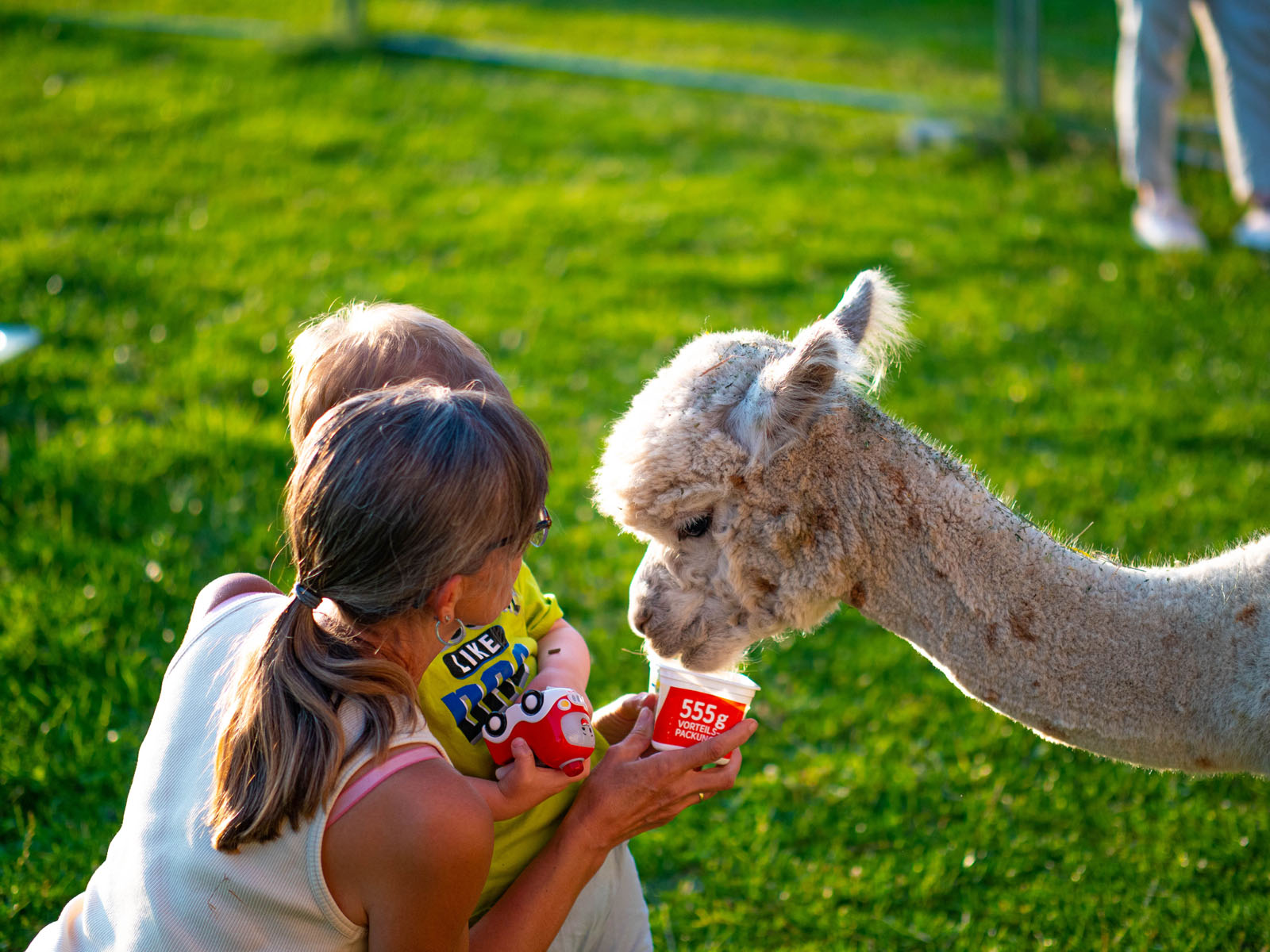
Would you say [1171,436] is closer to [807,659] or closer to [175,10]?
[807,659]

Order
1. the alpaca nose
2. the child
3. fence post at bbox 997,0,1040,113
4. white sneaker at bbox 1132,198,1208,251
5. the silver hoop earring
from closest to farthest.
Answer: the silver hoop earring → the child → the alpaca nose → white sneaker at bbox 1132,198,1208,251 → fence post at bbox 997,0,1040,113

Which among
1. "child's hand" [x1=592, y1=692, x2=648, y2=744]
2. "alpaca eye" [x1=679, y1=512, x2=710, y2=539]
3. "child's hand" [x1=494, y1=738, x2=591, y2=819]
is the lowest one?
"child's hand" [x1=592, y1=692, x2=648, y2=744]

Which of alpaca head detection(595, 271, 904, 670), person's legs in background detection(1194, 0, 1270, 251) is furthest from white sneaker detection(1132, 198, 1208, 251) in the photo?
alpaca head detection(595, 271, 904, 670)

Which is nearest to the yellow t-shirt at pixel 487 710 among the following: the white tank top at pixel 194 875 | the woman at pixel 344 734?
the woman at pixel 344 734

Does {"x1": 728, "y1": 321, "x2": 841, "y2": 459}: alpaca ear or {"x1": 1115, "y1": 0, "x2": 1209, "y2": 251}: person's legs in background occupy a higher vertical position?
{"x1": 728, "y1": 321, "x2": 841, "y2": 459}: alpaca ear

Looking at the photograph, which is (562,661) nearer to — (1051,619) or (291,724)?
(291,724)

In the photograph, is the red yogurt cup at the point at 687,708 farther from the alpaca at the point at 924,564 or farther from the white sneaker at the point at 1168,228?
the white sneaker at the point at 1168,228

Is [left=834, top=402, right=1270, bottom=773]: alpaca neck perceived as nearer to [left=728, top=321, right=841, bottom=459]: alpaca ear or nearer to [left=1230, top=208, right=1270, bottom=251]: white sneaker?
[left=728, top=321, right=841, bottom=459]: alpaca ear

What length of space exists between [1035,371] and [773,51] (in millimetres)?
6962

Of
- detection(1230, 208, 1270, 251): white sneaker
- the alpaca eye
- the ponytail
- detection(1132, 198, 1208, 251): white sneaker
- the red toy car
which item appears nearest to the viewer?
the ponytail

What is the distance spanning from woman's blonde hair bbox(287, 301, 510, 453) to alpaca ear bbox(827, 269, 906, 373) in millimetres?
722

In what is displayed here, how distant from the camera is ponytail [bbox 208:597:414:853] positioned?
157cm

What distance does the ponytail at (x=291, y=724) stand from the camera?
5.14 ft

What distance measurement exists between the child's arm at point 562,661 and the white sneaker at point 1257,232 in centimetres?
562
